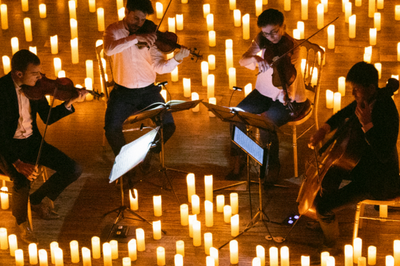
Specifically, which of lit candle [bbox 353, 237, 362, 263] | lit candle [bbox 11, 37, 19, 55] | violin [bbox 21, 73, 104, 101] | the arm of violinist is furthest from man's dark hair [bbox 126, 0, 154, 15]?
→ lit candle [bbox 353, 237, 362, 263]

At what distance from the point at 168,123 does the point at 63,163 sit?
91 centimetres

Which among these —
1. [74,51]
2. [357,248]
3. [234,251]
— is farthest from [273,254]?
[74,51]

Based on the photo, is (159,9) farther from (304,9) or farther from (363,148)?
(363,148)

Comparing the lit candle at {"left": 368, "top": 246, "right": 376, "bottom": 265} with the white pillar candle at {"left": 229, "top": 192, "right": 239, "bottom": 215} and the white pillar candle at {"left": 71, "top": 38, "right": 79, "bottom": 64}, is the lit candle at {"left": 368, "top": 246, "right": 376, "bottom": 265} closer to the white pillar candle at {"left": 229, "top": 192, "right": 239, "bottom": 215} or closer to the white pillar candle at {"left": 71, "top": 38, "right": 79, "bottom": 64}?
the white pillar candle at {"left": 229, "top": 192, "right": 239, "bottom": 215}

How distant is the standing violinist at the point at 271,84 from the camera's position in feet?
17.1

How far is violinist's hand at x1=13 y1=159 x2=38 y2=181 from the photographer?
4.78 meters

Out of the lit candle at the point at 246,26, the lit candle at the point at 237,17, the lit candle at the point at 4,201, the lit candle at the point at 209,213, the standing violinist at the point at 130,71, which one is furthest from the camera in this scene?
the lit candle at the point at 237,17

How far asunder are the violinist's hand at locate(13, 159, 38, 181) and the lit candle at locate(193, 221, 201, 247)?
113cm

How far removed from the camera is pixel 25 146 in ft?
16.4

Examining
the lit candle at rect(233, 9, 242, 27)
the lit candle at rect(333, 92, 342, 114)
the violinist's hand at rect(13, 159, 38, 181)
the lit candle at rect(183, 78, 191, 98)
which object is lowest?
the violinist's hand at rect(13, 159, 38, 181)

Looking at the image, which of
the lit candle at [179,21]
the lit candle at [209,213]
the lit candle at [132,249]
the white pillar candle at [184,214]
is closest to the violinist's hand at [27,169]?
the lit candle at [132,249]

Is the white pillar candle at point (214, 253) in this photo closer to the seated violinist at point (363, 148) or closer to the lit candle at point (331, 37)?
the seated violinist at point (363, 148)

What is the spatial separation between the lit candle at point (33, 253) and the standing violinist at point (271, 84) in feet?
5.29

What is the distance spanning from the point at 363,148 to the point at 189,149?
6.17ft
